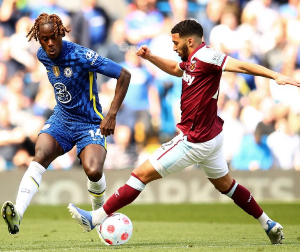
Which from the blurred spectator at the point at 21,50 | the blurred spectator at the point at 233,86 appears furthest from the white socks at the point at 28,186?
the blurred spectator at the point at 233,86

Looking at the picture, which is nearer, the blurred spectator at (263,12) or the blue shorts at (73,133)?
the blue shorts at (73,133)

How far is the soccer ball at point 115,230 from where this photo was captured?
6.98 meters

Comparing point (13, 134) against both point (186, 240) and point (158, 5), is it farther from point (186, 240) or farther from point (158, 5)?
point (186, 240)

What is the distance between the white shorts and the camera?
6871mm

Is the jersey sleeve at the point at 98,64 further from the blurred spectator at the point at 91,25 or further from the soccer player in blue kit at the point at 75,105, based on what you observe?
the blurred spectator at the point at 91,25

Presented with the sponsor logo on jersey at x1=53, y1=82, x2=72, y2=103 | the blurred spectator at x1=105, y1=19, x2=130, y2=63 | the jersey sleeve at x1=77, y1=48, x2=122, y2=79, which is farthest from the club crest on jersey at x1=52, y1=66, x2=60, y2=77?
the blurred spectator at x1=105, y1=19, x2=130, y2=63

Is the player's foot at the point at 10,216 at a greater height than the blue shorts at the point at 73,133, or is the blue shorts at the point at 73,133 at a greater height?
the blue shorts at the point at 73,133

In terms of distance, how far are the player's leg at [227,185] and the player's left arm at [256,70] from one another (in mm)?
810

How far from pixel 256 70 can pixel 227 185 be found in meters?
1.42

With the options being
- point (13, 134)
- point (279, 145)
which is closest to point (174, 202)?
point (279, 145)

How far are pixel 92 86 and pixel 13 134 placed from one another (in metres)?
8.51

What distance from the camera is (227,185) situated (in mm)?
7316

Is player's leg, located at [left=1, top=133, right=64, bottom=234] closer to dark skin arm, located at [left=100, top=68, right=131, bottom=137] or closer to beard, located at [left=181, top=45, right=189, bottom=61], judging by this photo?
dark skin arm, located at [left=100, top=68, right=131, bottom=137]

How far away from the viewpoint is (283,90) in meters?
17.4
